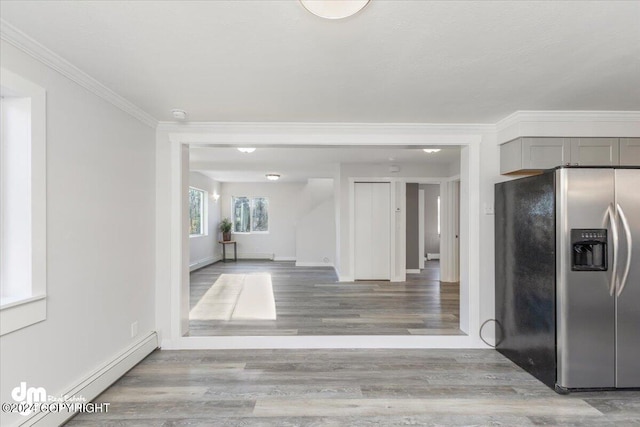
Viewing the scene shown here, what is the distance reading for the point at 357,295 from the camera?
5336mm

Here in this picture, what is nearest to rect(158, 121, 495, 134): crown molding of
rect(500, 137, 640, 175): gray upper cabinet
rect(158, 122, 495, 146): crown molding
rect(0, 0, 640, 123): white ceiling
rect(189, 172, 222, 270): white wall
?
rect(158, 122, 495, 146): crown molding

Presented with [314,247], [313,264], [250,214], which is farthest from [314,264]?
[250,214]

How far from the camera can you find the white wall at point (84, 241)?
6.13ft

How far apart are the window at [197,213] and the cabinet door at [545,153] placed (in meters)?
7.14

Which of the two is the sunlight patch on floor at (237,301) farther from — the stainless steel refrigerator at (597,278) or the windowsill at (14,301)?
the stainless steel refrigerator at (597,278)

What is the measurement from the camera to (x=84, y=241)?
2.26 metres

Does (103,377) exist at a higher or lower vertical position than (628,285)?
lower

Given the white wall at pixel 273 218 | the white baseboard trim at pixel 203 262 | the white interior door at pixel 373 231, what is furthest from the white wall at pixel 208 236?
the white interior door at pixel 373 231

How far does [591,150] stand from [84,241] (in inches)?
167

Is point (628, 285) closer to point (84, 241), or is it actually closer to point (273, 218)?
point (84, 241)

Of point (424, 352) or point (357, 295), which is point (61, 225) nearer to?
point (424, 352)

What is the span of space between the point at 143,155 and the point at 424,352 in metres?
3.33

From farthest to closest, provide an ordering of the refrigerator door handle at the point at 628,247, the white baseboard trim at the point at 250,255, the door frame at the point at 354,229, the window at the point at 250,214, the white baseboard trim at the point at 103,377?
the window at the point at 250,214 < the white baseboard trim at the point at 250,255 < the door frame at the point at 354,229 < the refrigerator door handle at the point at 628,247 < the white baseboard trim at the point at 103,377

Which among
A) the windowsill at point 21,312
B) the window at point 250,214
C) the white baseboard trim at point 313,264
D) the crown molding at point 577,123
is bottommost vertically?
the white baseboard trim at point 313,264
